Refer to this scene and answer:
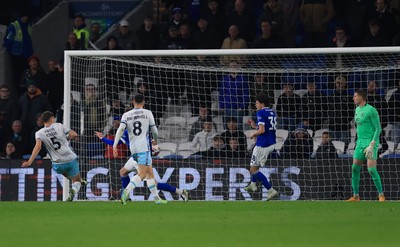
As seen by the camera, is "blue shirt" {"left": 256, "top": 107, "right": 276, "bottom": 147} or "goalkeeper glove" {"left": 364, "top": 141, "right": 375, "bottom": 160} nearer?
"goalkeeper glove" {"left": 364, "top": 141, "right": 375, "bottom": 160}

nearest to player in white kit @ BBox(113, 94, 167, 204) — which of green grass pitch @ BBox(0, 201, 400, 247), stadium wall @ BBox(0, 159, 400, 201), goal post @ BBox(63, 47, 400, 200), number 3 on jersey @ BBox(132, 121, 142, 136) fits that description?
number 3 on jersey @ BBox(132, 121, 142, 136)

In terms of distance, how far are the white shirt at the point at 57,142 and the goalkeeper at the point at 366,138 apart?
5210mm

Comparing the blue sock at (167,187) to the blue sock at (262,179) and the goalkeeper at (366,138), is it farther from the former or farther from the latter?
the goalkeeper at (366,138)

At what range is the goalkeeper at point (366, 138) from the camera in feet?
67.1

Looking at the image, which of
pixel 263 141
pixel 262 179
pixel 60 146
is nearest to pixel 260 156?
pixel 263 141

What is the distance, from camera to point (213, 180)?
23203 mm

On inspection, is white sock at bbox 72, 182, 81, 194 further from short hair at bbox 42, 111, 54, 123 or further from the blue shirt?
the blue shirt

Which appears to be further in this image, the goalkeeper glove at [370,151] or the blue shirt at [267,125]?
the blue shirt at [267,125]

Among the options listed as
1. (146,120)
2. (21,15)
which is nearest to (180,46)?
(21,15)

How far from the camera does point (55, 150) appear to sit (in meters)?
21.5

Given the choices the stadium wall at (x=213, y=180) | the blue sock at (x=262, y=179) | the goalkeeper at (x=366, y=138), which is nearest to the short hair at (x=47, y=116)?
the stadium wall at (x=213, y=180)

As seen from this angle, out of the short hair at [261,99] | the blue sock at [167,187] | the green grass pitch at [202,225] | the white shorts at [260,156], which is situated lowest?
the green grass pitch at [202,225]

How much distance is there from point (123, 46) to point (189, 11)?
1971mm

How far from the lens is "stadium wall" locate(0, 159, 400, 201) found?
74.8 feet
